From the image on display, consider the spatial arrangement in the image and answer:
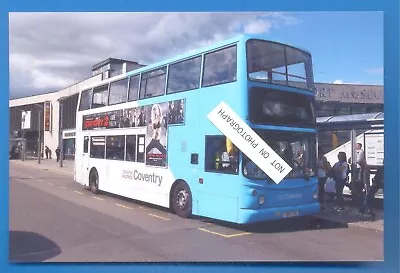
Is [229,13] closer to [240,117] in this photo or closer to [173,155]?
[240,117]

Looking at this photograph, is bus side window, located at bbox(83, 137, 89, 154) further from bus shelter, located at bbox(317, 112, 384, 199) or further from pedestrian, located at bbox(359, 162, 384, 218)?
pedestrian, located at bbox(359, 162, 384, 218)

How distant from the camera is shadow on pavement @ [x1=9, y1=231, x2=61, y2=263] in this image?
4332 millimetres

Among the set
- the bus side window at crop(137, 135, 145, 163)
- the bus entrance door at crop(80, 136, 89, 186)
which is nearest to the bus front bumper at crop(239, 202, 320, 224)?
the bus side window at crop(137, 135, 145, 163)

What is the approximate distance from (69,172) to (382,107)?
3.80 metres

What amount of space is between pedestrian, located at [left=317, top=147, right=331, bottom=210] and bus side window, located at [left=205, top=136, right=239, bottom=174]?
39.6 inches

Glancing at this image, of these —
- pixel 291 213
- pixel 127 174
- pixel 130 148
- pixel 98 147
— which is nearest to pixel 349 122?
pixel 291 213

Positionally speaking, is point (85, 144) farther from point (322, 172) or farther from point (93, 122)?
point (322, 172)

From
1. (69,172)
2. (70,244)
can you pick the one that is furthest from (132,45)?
(70,244)

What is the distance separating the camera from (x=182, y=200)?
4.66m

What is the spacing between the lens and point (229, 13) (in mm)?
4180

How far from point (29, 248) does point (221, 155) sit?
229 cm

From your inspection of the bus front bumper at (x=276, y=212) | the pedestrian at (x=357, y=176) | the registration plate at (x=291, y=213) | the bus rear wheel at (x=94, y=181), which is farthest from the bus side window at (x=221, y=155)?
the bus rear wheel at (x=94, y=181)

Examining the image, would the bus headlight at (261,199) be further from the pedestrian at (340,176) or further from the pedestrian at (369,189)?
the pedestrian at (369,189)

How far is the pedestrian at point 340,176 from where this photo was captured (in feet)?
15.0
